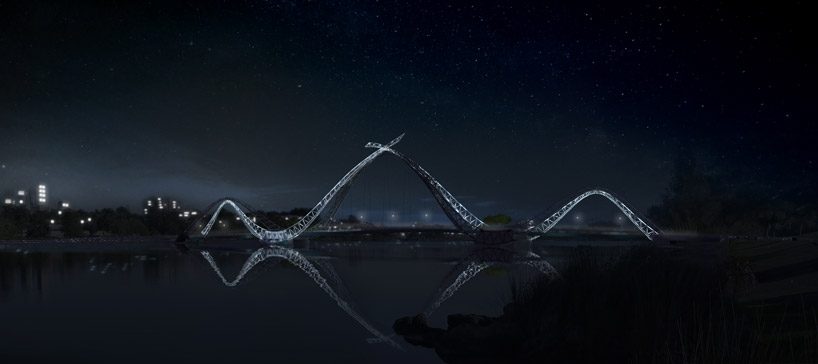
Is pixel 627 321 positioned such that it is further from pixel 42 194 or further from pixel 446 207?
pixel 42 194

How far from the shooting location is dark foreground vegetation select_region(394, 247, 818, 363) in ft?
34.2

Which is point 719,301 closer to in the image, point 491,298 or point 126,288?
point 491,298

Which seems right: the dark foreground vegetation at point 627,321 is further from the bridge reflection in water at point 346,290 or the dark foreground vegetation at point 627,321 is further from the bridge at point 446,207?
the bridge at point 446,207

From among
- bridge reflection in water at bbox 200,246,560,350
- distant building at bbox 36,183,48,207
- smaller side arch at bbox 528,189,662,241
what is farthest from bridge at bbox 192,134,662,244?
distant building at bbox 36,183,48,207

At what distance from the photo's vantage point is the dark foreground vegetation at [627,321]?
34.2 ft

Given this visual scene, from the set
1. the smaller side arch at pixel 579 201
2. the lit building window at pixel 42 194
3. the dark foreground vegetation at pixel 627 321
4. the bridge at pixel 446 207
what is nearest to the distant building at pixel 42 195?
the lit building window at pixel 42 194

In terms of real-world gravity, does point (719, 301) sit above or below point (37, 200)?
below

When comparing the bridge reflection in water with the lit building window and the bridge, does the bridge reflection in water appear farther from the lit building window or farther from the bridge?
the lit building window

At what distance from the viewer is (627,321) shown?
12.9 m

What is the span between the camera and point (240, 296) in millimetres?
28594

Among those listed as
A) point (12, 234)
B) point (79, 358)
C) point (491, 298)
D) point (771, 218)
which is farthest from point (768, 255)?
point (12, 234)

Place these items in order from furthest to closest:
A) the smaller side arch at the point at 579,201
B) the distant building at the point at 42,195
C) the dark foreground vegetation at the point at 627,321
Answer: the distant building at the point at 42,195 → the smaller side arch at the point at 579,201 → the dark foreground vegetation at the point at 627,321

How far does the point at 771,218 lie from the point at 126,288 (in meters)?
65.1

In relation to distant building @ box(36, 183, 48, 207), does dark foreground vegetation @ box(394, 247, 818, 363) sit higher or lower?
lower
